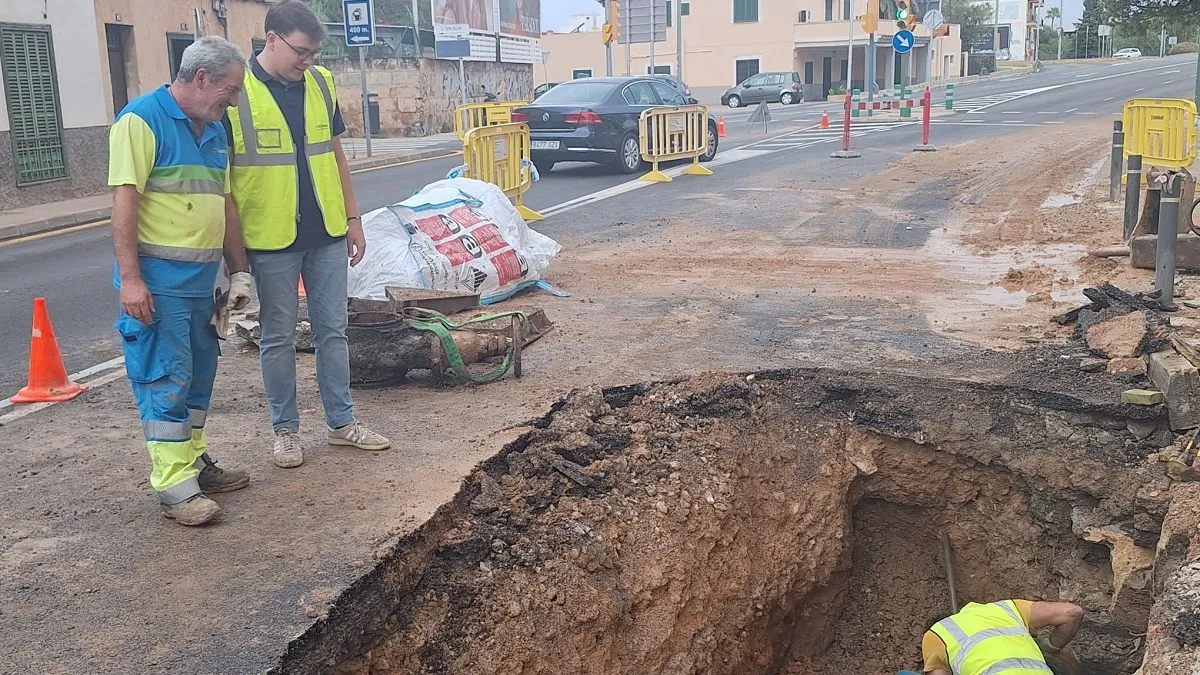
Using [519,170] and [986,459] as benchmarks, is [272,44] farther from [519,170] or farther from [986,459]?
[519,170]

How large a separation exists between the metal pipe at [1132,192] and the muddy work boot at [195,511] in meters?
8.58

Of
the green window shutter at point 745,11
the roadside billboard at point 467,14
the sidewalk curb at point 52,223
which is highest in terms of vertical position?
the green window shutter at point 745,11

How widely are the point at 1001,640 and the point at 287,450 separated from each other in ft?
9.80

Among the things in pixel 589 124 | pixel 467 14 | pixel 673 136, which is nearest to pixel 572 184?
pixel 589 124

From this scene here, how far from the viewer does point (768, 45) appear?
196ft

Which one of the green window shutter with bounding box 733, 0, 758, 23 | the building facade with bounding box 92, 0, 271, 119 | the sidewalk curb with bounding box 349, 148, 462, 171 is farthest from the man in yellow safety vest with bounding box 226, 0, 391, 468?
the green window shutter with bounding box 733, 0, 758, 23

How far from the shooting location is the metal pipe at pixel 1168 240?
727cm

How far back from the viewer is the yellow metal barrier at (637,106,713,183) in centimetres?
1655

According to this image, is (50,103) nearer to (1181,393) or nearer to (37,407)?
(37,407)

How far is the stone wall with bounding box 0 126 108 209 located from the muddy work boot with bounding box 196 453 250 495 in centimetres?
1266

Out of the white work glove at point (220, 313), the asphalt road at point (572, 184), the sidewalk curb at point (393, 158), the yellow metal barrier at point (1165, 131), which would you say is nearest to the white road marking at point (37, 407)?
the asphalt road at point (572, 184)

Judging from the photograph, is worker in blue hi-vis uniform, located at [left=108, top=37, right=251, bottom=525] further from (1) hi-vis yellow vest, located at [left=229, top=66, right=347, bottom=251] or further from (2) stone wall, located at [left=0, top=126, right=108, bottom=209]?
(2) stone wall, located at [left=0, top=126, right=108, bottom=209]

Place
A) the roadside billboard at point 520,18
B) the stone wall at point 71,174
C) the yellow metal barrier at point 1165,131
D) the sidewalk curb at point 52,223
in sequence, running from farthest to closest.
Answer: the roadside billboard at point 520,18, the stone wall at point 71,174, the sidewalk curb at point 52,223, the yellow metal barrier at point 1165,131

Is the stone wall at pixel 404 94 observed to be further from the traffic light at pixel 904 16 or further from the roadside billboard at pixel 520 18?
the traffic light at pixel 904 16
